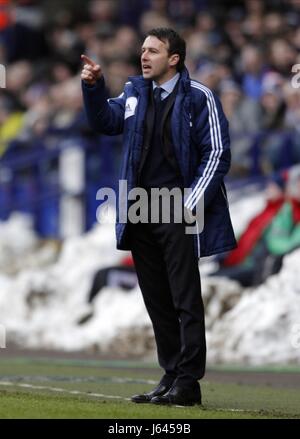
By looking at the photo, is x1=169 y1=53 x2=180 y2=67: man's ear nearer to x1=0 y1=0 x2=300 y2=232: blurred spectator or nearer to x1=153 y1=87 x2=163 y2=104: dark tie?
x1=153 y1=87 x2=163 y2=104: dark tie

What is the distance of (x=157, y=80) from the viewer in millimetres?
8773

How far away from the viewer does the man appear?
28.1 ft

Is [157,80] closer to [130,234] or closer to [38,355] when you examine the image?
[130,234]

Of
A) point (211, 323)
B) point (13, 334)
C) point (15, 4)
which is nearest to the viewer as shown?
point (211, 323)

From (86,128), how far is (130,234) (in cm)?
1146

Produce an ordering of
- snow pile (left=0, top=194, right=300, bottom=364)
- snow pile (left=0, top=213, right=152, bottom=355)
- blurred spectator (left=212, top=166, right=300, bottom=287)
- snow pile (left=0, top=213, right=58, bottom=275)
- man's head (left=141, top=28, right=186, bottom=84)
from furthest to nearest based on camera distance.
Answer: snow pile (left=0, top=213, right=58, bottom=275) < snow pile (left=0, top=213, right=152, bottom=355) < blurred spectator (left=212, top=166, right=300, bottom=287) < snow pile (left=0, top=194, right=300, bottom=364) < man's head (left=141, top=28, right=186, bottom=84)

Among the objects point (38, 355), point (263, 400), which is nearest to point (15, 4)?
point (38, 355)

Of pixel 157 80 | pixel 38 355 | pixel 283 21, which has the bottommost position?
pixel 38 355

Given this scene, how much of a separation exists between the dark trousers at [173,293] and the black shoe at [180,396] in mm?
51

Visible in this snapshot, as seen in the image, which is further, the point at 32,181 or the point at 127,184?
the point at 32,181

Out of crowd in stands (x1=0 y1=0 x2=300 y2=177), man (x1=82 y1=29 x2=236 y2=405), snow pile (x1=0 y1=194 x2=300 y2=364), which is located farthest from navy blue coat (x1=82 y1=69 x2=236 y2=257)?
crowd in stands (x1=0 y1=0 x2=300 y2=177)

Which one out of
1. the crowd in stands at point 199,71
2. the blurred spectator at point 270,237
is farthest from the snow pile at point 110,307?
the crowd in stands at point 199,71

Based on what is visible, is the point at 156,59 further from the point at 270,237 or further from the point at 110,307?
the point at 110,307

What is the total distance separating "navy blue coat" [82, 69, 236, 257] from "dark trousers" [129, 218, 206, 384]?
12 cm
